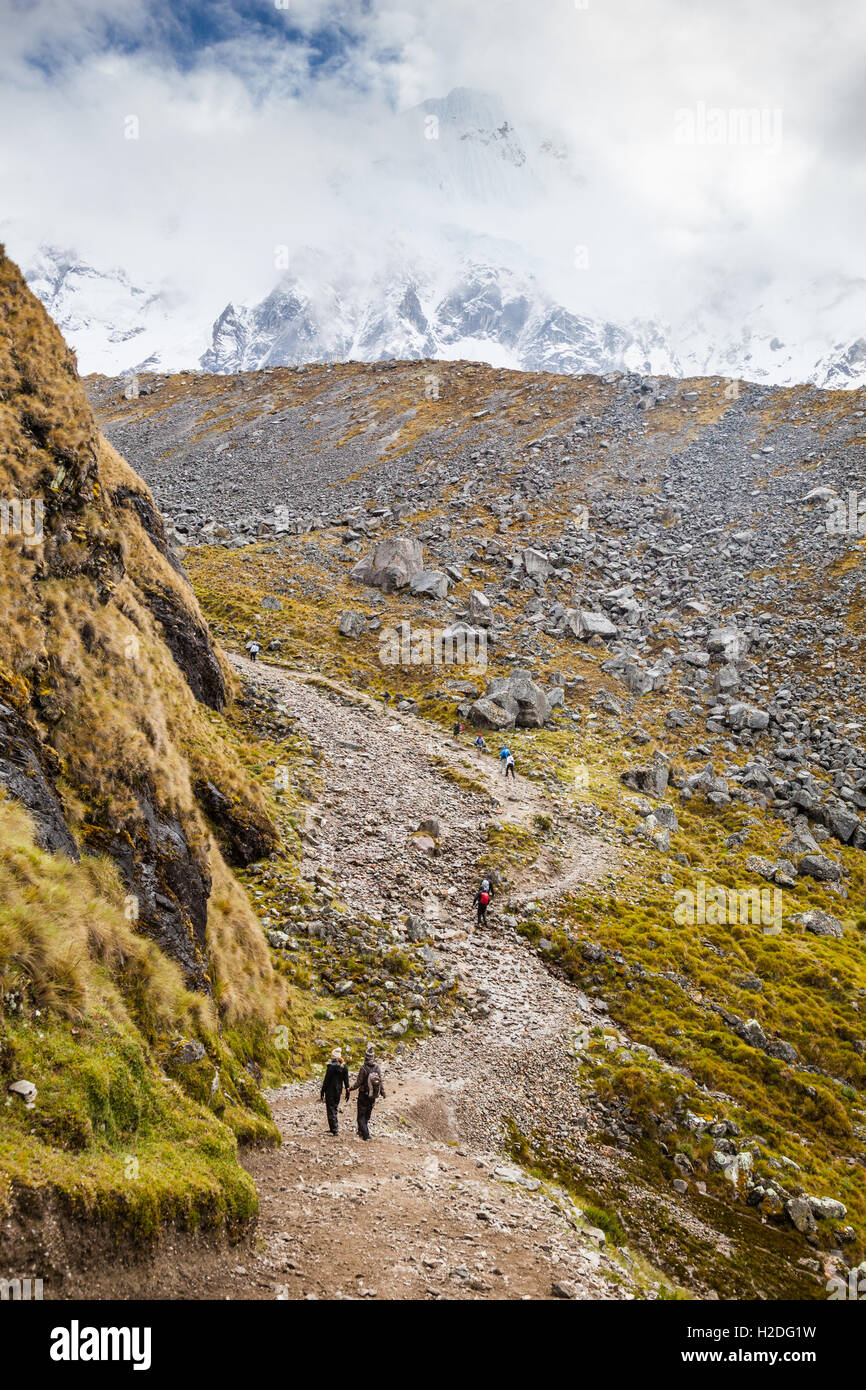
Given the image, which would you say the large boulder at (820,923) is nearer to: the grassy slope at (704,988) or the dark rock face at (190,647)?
the grassy slope at (704,988)

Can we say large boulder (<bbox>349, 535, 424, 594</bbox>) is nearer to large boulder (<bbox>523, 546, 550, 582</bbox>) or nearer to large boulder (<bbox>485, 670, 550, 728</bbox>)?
large boulder (<bbox>523, 546, 550, 582</bbox>)

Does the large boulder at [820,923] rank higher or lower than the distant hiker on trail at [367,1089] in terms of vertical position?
lower

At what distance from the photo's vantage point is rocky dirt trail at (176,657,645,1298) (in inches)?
394

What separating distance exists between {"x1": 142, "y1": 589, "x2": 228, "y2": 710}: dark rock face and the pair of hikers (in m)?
16.0

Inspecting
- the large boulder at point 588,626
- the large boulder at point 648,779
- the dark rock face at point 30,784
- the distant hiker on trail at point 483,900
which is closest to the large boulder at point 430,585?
the large boulder at point 588,626

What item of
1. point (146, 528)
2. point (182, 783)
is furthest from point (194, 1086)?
point (146, 528)

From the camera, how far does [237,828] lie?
20859mm

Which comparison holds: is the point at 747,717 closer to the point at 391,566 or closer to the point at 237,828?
the point at 391,566

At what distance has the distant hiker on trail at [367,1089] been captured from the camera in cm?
1388

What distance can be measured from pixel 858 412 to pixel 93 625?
3264 inches

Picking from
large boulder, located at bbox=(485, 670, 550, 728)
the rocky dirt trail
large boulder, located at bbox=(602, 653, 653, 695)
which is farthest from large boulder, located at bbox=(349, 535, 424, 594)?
the rocky dirt trail

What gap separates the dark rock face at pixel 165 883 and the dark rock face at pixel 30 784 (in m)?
1.04
